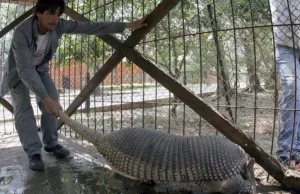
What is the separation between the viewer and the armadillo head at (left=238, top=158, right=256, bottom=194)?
293 cm

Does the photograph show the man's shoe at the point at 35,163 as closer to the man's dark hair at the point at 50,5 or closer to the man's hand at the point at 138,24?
the man's dark hair at the point at 50,5

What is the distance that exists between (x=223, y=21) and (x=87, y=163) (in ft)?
12.3

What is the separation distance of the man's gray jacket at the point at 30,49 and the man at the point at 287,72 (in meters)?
1.93

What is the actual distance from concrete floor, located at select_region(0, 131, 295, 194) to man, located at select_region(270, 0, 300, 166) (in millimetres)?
510

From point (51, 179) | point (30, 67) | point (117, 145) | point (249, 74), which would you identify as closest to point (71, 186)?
point (51, 179)

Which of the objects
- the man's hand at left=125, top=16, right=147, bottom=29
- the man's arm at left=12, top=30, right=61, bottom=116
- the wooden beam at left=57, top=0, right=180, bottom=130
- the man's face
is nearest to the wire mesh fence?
the wooden beam at left=57, top=0, right=180, bottom=130

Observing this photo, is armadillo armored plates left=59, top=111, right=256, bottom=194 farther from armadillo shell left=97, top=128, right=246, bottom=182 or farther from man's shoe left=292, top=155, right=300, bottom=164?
man's shoe left=292, top=155, right=300, bottom=164

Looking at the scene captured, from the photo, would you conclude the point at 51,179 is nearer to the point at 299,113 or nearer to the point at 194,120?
the point at 299,113

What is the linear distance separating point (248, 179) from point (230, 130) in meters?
0.62

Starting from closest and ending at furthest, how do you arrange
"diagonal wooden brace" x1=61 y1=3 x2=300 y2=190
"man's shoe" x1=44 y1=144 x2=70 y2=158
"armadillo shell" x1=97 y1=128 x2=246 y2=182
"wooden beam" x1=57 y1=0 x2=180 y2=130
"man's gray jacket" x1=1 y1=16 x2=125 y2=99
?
"armadillo shell" x1=97 y1=128 x2=246 y2=182 < "diagonal wooden brace" x1=61 y1=3 x2=300 y2=190 < "man's gray jacket" x1=1 y1=16 x2=125 y2=99 < "wooden beam" x1=57 y1=0 x2=180 y2=130 < "man's shoe" x1=44 y1=144 x2=70 y2=158

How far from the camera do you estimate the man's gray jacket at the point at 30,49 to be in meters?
3.63

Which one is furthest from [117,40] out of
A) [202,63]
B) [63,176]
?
[202,63]

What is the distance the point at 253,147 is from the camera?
3.42 meters

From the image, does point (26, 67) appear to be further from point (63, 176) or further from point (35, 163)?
point (63, 176)
